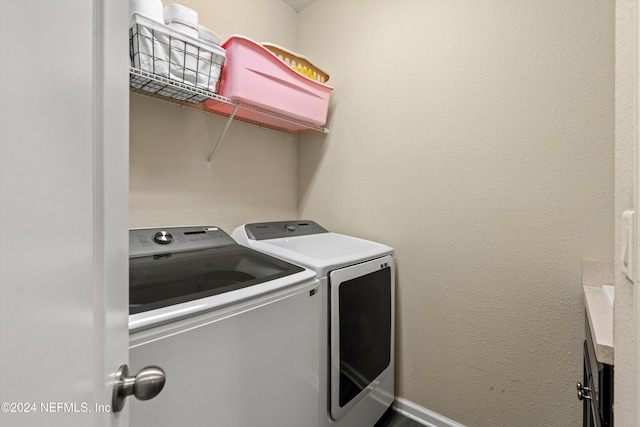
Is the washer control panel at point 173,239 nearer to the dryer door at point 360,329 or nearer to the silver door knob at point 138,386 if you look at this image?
the dryer door at point 360,329

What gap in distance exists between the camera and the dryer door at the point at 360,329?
4.33 ft

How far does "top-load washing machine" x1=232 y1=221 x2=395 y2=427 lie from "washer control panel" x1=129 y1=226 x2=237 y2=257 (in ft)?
0.58

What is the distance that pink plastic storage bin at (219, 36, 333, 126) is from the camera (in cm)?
144

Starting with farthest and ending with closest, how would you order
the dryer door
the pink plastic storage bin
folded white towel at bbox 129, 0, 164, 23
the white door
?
the pink plastic storage bin < the dryer door < folded white towel at bbox 129, 0, 164, 23 < the white door

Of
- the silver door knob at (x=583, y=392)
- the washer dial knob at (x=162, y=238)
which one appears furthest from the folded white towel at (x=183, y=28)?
the silver door knob at (x=583, y=392)

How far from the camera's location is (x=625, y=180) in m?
0.45

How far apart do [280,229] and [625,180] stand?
1.60 metres

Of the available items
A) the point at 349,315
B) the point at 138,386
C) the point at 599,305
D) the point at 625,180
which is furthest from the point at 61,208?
the point at 599,305

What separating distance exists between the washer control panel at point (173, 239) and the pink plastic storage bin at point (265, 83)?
722 mm

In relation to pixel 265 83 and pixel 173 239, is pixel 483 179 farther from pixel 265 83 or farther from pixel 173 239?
pixel 173 239

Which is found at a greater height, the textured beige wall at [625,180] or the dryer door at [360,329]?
the textured beige wall at [625,180]

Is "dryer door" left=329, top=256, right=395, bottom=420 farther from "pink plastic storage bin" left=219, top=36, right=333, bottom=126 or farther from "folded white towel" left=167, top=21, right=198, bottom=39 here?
"folded white towel" left=167, top=21, right=198, bottom=39

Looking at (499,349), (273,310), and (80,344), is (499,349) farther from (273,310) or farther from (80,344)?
(80,344)

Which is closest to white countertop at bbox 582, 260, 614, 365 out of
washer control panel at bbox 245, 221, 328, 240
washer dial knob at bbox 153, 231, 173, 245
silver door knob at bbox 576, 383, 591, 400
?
silver door knob at bbox 576, 383, 591, 400
